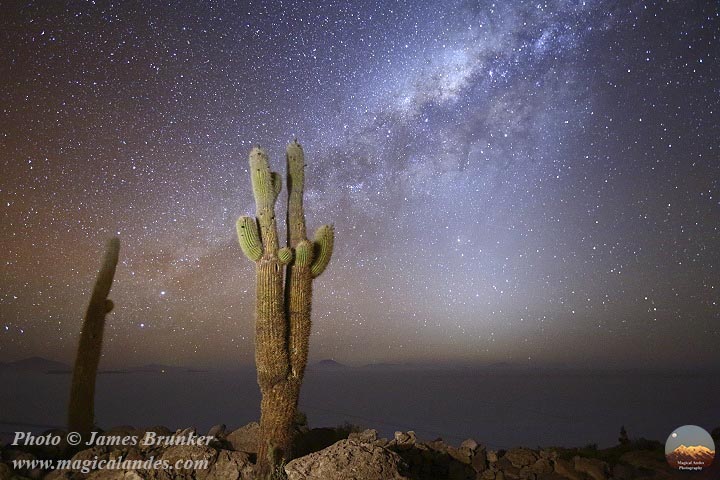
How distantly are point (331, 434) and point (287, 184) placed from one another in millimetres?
5665

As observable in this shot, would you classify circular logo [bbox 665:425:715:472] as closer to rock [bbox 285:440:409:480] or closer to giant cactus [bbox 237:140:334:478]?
rock [bbox 285:440:409:480]

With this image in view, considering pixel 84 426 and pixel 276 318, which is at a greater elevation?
pixel 276 318

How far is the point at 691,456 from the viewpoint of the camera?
8.44 m

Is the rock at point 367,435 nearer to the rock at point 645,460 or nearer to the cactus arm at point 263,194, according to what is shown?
the cactus arm at point 263,194

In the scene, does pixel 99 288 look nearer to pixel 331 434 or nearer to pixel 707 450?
pixel 331 434

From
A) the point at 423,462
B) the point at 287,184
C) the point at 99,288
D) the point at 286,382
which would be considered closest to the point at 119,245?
the point at 99,288

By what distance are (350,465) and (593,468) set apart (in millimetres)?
5119

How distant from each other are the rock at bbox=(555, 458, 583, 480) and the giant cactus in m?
4.77

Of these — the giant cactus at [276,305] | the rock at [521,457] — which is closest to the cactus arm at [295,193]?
the giant cactus at [276,305]

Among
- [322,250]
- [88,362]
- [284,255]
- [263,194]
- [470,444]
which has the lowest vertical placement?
[470,444]

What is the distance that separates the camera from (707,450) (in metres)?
8.56

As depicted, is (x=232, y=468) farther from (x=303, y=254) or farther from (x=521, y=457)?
(x=521, y=457)

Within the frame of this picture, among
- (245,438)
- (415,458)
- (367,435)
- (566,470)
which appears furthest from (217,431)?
(566,470)

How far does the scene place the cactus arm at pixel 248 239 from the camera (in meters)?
8.66
